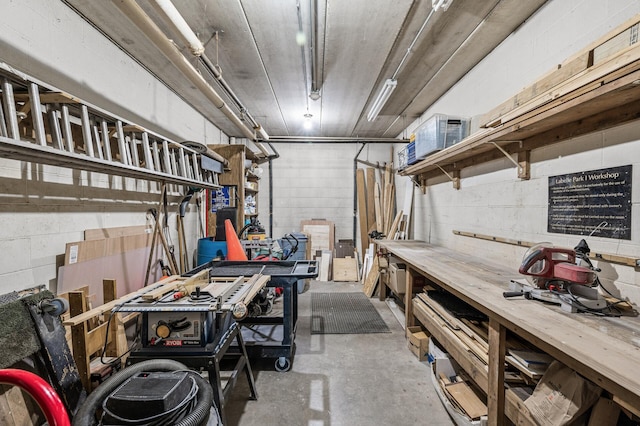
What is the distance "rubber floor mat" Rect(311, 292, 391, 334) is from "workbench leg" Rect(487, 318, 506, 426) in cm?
165

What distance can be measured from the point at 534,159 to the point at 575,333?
56.6 inches

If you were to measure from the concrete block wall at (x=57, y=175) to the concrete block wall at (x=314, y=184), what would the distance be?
3049mm

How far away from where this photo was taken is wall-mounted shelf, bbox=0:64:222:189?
1.19 meters

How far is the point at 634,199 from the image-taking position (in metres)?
1.36

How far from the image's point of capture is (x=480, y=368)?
60.9 inches

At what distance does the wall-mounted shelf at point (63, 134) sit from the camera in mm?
1194

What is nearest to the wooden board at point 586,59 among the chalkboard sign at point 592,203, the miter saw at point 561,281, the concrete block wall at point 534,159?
the concrete block wall at point 534,159

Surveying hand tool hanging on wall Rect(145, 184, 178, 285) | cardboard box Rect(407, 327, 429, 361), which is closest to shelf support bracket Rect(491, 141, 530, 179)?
cardboard box Rect(407, 327, 429, 361)

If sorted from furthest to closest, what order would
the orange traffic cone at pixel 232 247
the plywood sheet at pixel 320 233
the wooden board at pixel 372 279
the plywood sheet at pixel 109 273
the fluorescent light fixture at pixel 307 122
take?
the plywood sheet at pixel 320 233 → the fluorescent light fixture at pixel 307 122 → the wooden board at pixel 372 279 → the orange traffic cone at pixel 232 247 → the plywood sheet at pixel 109 273

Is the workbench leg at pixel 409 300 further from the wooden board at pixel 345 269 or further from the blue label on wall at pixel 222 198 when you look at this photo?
the blue label on wall at pixel 222 198

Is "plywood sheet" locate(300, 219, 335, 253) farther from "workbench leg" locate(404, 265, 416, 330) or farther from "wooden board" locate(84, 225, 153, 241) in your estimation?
"wooden board" locate(84, 225, 153, 241)

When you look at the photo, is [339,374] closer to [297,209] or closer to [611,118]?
[611,118]

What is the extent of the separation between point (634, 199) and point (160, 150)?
3.35 metres

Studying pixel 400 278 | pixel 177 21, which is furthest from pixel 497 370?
pixel 177 21
